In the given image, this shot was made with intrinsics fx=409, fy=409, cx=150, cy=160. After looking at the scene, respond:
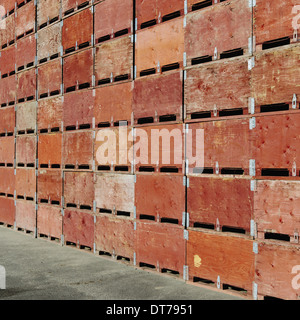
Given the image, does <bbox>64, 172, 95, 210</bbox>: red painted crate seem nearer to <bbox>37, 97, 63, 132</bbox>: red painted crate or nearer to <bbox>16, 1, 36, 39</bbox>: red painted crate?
<bbox>37, 97, 63, 132</bbox>: red painted crate

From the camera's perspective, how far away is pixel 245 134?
5.59 meters

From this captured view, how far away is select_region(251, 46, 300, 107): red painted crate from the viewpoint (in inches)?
202

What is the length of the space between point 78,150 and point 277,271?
15.4 feet

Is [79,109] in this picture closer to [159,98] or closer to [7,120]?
[159,98]

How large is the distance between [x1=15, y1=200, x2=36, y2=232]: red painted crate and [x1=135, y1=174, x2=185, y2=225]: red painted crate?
3834 mm

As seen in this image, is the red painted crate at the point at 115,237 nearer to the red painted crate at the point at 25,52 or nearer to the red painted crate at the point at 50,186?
the red painted crate at the point at 50,186

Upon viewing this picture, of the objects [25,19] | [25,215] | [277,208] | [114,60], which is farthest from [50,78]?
[277,208]

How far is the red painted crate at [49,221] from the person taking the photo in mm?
8969

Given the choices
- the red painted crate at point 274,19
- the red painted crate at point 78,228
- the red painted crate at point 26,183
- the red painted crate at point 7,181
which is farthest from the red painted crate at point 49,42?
the red painted crate at point 274,19

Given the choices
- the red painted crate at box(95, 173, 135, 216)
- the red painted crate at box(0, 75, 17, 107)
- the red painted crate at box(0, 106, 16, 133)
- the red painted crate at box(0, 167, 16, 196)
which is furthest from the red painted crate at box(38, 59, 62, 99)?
the red painted crate at box(95, 173, 135, 216)

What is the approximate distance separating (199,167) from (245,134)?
0.91 metres
